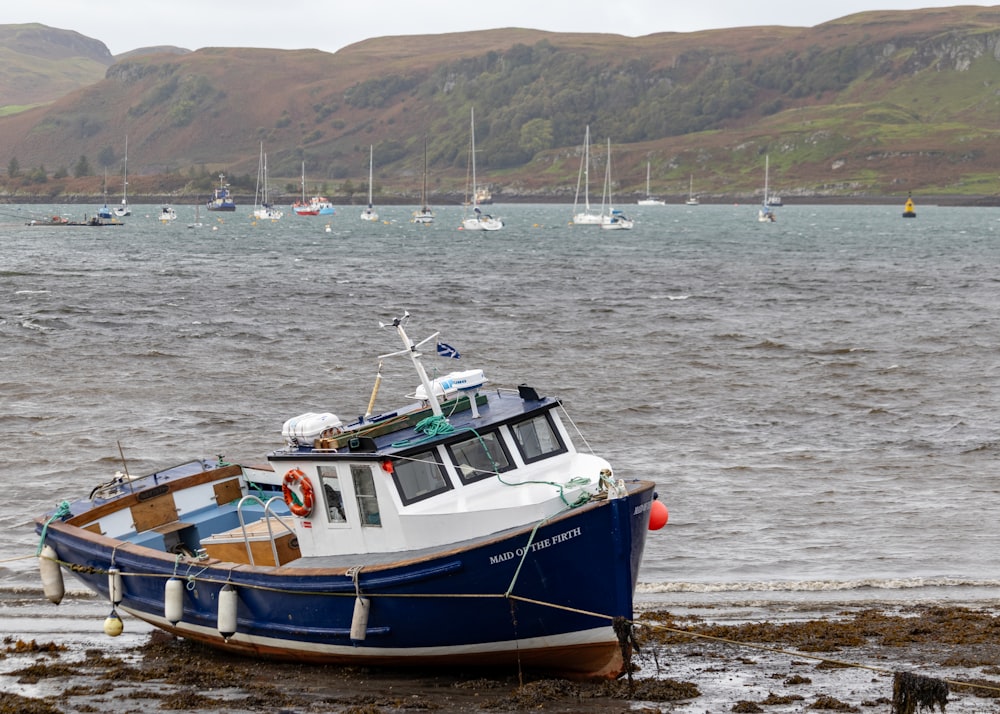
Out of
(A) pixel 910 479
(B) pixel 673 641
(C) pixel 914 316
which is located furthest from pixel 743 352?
(B) pixel 673 641

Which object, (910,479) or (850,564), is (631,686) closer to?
(850,564)

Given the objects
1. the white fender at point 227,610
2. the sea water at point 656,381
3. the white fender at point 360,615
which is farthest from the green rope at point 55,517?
the white fender at point 360,615

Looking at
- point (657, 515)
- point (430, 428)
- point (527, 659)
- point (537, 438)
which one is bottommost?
point (527, 659)

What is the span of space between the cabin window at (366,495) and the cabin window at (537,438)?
2.00m

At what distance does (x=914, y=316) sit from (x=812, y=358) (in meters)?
16.7

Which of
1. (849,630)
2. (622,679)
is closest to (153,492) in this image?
(622,679)

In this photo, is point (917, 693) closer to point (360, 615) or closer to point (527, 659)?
point (527, 659)

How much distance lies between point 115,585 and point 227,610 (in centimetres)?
222

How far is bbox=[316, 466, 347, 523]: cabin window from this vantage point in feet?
52.1

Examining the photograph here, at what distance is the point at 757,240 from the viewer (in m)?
134

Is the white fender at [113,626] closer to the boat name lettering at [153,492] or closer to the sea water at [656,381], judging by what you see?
the boat name lettering at [153,492]

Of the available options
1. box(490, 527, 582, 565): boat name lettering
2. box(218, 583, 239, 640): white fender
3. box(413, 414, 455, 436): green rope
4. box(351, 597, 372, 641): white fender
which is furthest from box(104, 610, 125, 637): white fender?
box(490, 527, 582, 565): boat name lettering

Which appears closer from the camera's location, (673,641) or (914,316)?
(673,641)

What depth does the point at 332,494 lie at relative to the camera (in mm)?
15977
